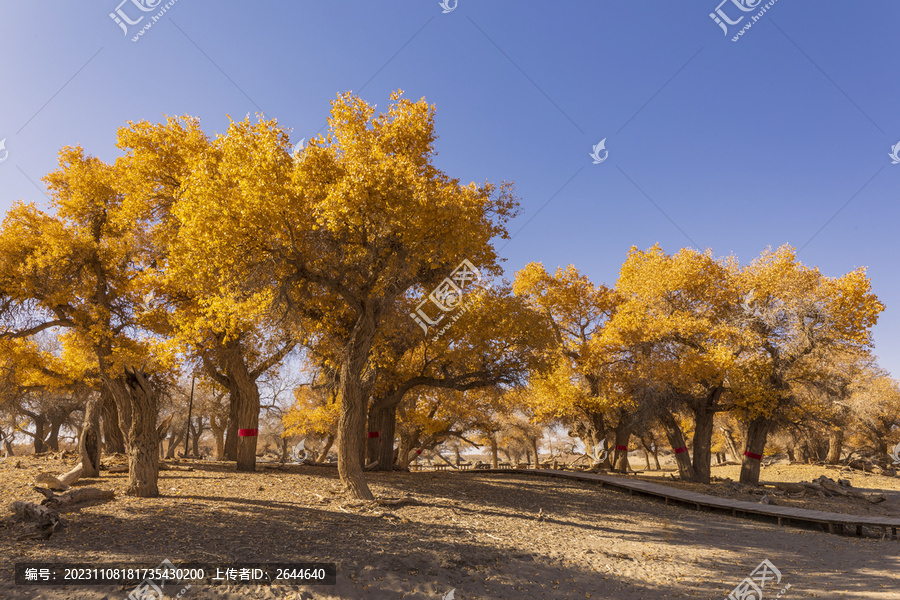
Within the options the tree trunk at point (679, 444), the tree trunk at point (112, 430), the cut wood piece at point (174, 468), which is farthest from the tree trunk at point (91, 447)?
the tree trunk at point (679, 444)

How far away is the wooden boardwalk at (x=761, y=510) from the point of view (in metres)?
13.7

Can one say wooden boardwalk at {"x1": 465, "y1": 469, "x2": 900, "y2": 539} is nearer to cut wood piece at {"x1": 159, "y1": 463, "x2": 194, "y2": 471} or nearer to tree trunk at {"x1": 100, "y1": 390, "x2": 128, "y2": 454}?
cut wood piece at {"x1": 159, "y1": 463, "x2": 194, "y2": 471}

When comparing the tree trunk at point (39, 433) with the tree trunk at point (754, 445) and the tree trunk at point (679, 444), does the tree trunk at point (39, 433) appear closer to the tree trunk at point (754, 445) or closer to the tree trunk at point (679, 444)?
the tree trunk at point (679, 444)

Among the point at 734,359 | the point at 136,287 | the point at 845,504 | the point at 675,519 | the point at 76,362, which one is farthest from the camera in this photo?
the point at 734,359

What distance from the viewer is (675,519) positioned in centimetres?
1416

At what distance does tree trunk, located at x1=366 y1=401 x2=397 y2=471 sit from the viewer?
19.3 m

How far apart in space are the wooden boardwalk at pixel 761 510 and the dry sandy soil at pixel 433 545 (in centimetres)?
78

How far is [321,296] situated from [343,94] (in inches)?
198

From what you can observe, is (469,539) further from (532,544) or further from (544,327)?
(544,327)

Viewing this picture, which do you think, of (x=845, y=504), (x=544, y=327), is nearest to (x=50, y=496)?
(x=544, y=327)

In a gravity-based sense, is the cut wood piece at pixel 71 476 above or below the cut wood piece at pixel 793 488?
above

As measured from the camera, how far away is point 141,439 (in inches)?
411

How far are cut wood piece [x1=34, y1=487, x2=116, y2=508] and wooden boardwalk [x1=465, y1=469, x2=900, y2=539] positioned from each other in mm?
16949

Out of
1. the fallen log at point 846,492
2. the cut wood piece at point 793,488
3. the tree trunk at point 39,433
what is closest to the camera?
the fallen log at point 846,492
